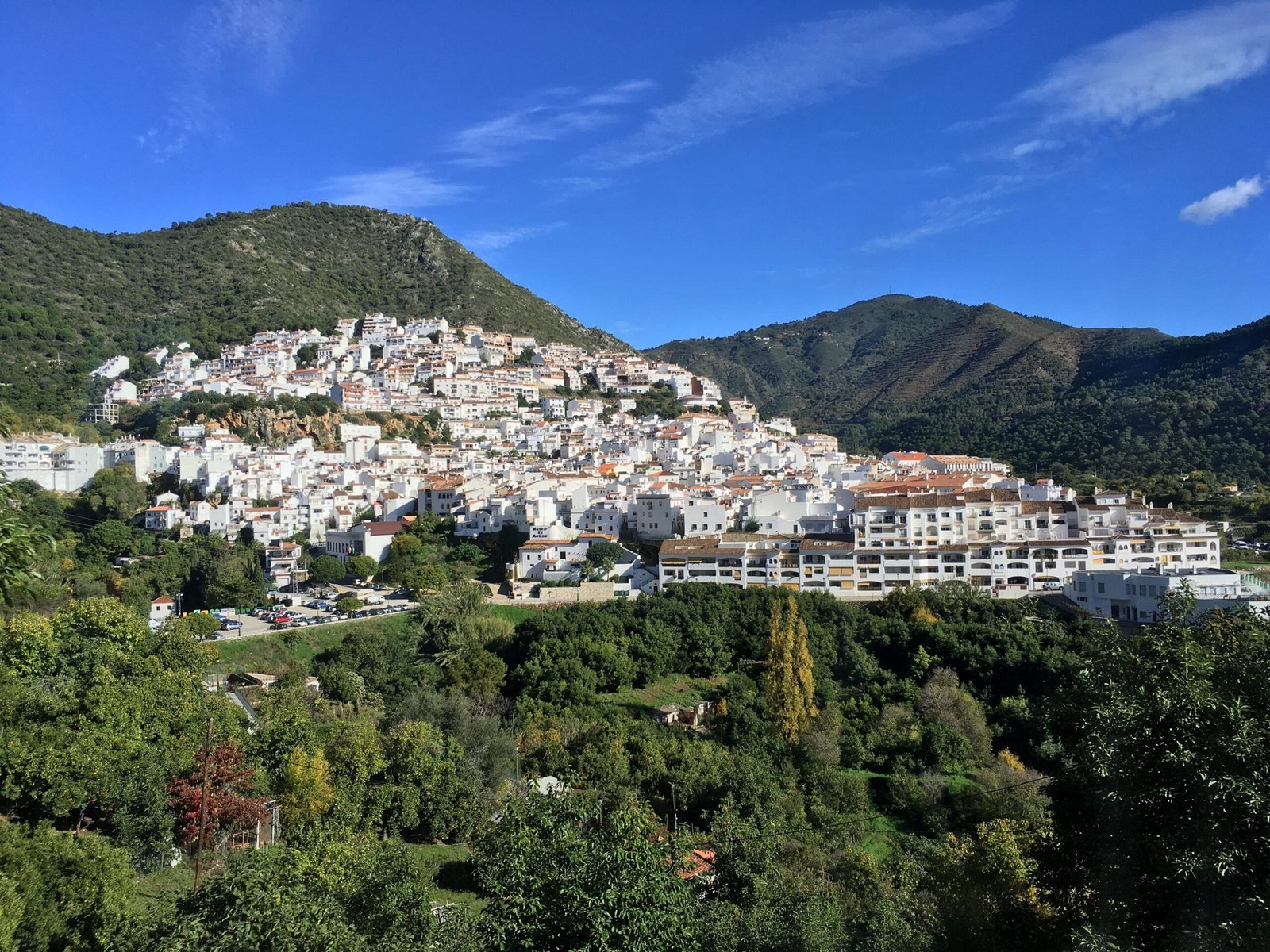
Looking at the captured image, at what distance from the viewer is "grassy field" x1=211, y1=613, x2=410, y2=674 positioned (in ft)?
69.5

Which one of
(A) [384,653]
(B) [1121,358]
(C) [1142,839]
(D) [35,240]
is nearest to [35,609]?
(A) [384,653]

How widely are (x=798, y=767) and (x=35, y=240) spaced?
243 ft

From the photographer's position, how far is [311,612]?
2636 centimetres

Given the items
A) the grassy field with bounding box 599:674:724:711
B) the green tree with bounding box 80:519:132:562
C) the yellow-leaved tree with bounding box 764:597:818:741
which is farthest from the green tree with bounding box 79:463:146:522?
the yellow-leaved tree with bounding box 764:597:818:741

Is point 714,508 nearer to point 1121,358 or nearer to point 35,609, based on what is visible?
point 35,609

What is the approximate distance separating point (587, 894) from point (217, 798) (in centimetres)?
712

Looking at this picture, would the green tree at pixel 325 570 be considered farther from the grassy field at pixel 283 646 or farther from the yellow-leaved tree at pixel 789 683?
the yellow-leaved tree at pixel 789 683

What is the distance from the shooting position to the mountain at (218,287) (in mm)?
Result: 52594

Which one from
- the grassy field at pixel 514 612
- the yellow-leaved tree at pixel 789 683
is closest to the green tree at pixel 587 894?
the yellow-leaved tree at pixel 789 683

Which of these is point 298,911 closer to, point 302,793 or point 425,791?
point 302,793

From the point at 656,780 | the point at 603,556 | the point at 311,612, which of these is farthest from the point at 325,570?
the point at 656,780

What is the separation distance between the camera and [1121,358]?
210 feet

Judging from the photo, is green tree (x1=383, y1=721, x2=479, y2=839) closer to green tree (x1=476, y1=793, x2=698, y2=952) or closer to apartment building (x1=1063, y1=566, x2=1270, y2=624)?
green tree (x1=476, y1=793, x2=698, y2=952)

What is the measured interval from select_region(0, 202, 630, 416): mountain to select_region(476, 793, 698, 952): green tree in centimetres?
4665
